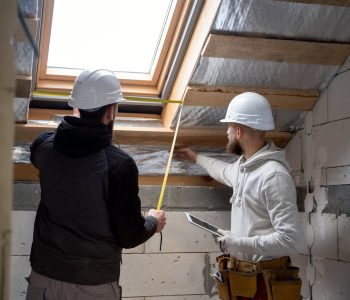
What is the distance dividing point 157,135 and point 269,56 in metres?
0.76

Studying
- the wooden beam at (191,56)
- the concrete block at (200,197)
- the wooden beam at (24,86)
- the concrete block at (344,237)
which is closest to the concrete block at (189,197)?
the concrete block at (200,197)

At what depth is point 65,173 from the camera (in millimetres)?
1665

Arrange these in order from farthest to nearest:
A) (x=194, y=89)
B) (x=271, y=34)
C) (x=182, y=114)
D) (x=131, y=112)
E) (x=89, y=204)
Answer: (x=131, y=112) < (x=182, y=114) < (x=194, y=89) < (x=271, y=34) < (x=89, y=204)

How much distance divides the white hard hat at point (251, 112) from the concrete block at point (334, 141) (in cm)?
44

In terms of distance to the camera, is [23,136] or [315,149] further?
[315,149]

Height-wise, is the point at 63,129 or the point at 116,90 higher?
the point at 116,90

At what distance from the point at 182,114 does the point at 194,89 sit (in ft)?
0.67

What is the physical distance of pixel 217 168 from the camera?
2.54 meters

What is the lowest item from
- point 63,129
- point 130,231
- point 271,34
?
point 130,231

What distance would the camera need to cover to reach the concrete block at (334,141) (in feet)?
7.66

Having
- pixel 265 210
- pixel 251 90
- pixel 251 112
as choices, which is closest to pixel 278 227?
pixel 265 210

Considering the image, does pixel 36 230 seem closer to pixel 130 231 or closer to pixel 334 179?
pixel 130 231

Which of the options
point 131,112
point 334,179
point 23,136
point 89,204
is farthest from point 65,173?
point 334,179

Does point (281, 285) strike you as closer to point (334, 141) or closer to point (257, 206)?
point (257, 206)
